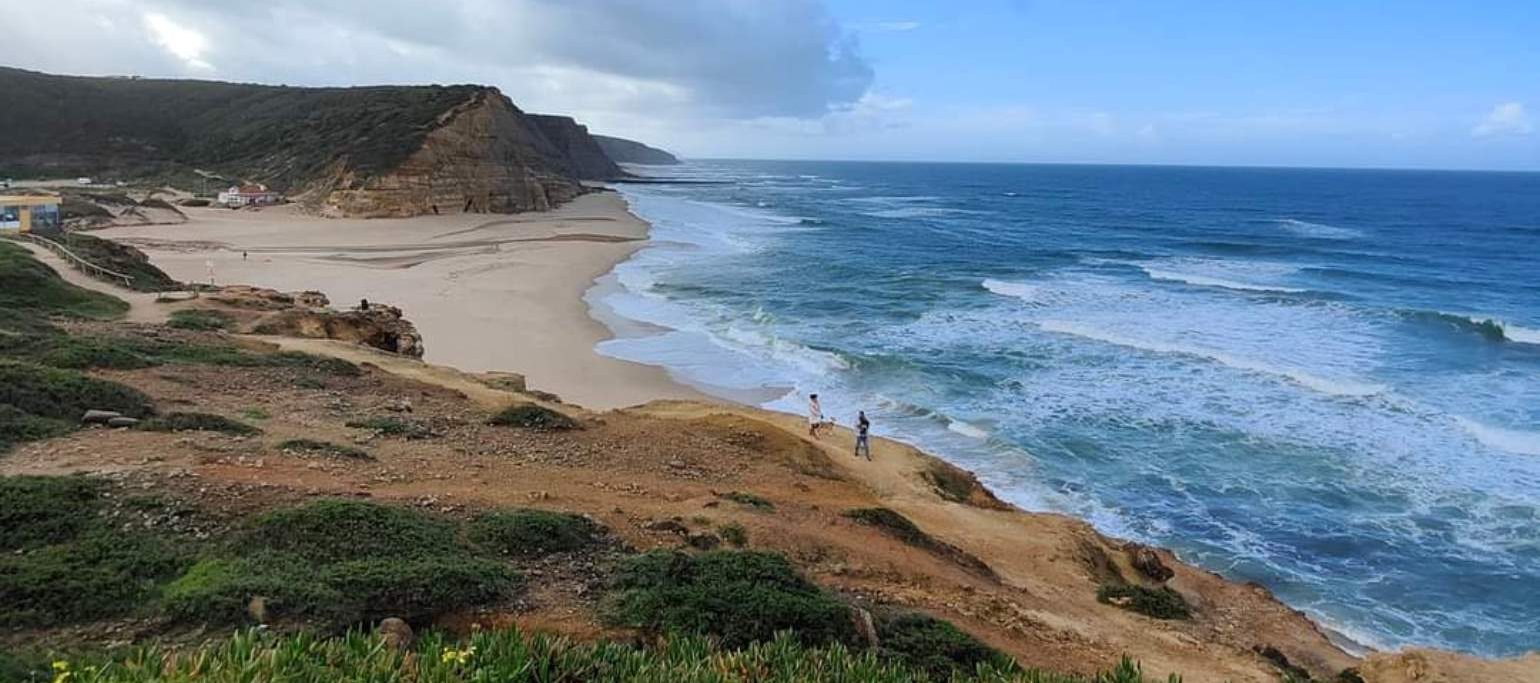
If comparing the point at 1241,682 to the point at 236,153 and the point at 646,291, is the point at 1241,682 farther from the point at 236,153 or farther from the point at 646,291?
the point at 236,153

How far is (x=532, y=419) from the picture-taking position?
13.8 m

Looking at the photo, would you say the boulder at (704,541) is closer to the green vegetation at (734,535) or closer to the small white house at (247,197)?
the green vegetation at (734,535)

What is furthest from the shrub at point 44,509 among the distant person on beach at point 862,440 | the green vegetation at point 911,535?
the distant person on beach at point 862,440

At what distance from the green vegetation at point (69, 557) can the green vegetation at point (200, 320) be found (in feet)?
39.6

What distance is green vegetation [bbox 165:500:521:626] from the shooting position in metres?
6.24

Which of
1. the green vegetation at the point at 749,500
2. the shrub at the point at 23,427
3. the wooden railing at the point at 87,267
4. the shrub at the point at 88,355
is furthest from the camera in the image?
the wooden railing at the point at 87,267

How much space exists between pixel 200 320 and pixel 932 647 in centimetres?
1811

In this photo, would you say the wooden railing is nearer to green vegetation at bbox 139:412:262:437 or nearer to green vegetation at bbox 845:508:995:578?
green vegetation at bbox 139:412:262:437

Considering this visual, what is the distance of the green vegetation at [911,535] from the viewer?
35.8ft

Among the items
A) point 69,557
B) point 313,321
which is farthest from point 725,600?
point 313,321

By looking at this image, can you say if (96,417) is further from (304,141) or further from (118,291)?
(304,141)

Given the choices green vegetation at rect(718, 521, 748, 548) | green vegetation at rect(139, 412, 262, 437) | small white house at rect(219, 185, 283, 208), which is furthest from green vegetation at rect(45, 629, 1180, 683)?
small white house at rect(219, 185, 283, 208)

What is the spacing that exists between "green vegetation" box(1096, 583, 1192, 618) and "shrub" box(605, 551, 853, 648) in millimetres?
4714

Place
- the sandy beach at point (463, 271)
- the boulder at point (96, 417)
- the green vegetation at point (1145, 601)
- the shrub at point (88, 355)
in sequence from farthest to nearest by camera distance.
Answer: the sandy beach at point (463, 271) → the shrub at point (88, 355) → the green vegetation at point (1145, 601) → the boulder at point (96, 417)
